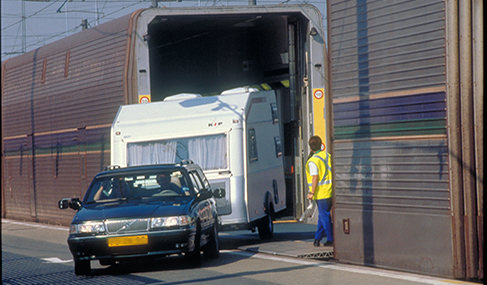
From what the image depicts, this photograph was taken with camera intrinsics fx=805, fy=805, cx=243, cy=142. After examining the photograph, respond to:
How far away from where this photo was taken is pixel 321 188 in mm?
12906

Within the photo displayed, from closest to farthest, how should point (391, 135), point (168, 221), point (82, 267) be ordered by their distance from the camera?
1. point (391, 135)
2. point (168, 221)
3. point (82, 267)

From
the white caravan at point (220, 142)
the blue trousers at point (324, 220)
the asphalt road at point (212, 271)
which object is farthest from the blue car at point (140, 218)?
the white caravan at point (220, 142)

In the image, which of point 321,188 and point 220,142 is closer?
point 321,188

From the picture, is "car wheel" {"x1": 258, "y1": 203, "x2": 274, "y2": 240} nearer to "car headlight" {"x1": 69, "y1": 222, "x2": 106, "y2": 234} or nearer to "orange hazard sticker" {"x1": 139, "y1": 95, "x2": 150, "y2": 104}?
"orange hazard sticker" {"x1": 139, "y1": 95, "x2": 150, "y2": 104}

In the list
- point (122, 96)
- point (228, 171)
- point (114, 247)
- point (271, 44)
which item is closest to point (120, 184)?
A: point (114, 247)

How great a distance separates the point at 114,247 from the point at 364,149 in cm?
344

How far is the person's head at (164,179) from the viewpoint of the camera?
454 inches

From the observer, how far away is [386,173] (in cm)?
998

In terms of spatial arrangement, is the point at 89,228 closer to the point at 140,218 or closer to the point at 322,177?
the point at 140,218

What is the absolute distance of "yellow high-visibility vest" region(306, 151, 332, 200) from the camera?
1288 centimetres

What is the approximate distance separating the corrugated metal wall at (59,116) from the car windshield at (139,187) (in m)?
6.65

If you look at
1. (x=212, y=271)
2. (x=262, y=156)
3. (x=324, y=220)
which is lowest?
(x=212, y=271)

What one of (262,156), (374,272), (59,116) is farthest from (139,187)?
(59,116)

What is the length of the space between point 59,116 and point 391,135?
1388cm
